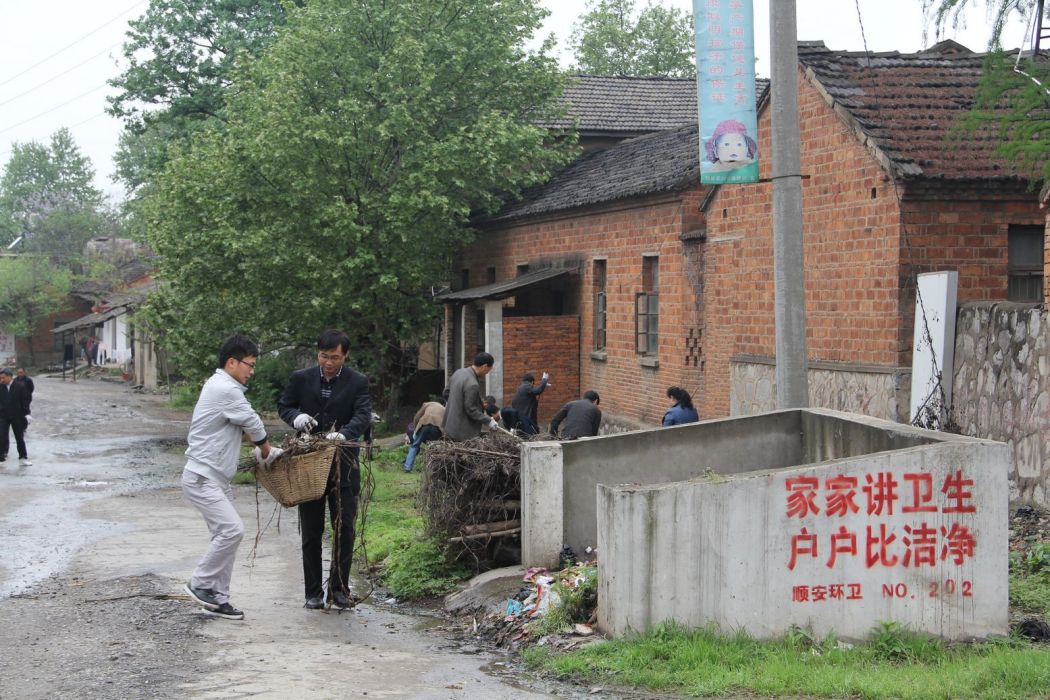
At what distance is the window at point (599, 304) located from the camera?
23422mm

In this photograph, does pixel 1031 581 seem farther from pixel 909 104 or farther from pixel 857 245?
pixel 909 104

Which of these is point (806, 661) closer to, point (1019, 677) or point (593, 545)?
point (1019, 677)

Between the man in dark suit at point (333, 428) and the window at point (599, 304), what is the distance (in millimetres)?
14726

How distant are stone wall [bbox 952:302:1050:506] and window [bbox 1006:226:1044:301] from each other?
1.66m

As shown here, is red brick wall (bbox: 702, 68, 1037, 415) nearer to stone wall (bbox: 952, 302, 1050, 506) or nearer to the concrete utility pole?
stone wall (bbox: 952, 302, 1050, 506)

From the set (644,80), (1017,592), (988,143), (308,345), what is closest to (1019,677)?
(1017,592)

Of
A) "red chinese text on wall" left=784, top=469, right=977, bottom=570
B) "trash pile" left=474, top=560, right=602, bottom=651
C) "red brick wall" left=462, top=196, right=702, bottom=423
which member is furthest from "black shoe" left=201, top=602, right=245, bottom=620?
"red brick wall" left=462, top=196, right=702, bottom=423

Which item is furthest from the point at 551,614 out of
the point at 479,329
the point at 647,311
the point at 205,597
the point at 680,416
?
the point at 479,329

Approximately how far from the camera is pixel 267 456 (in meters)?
8.29

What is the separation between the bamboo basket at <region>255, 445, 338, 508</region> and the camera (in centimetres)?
834

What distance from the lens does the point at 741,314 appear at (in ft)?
55.2

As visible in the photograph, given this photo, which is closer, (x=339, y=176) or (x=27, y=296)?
(x=339, y=176)

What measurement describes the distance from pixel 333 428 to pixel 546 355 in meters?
15.4

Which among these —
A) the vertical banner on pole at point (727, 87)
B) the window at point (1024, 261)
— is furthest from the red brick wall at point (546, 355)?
the vertical banner on pole at point (727, 87)
